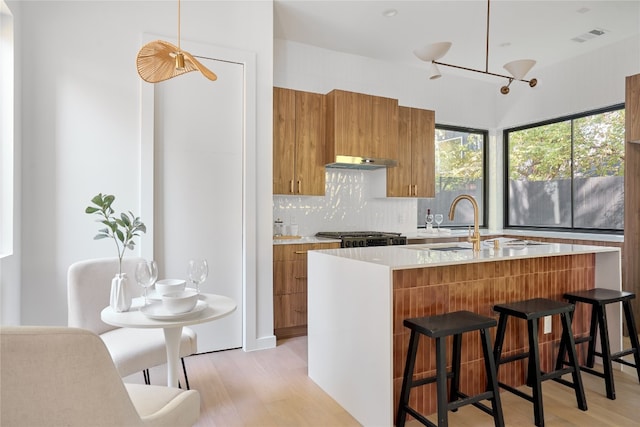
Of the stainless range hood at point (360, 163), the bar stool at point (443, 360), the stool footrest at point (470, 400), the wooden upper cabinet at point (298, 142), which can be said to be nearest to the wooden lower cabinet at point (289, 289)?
the wooden upper cabinet at point (298, 142)

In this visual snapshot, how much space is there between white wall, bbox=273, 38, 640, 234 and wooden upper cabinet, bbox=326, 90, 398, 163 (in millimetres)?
499

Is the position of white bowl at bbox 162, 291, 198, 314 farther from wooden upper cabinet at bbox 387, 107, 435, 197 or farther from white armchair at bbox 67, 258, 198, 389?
wooden upper cabinet at bbox 387, 107, 435, 197

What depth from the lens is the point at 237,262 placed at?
10.7 feet

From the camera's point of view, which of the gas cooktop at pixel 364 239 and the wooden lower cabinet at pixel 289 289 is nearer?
the wooden lower cabinet at pixel 289 289

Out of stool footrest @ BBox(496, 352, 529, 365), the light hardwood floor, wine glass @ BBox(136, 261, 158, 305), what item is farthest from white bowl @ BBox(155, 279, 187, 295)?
stool footrest @ BBox(496, 352, 529, 365)

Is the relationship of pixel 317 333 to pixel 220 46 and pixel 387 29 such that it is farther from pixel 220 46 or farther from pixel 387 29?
pixel 387 29

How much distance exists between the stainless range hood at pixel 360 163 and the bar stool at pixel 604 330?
2.20 metres

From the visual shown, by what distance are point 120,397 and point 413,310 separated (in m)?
1.54

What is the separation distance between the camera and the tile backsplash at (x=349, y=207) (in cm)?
426

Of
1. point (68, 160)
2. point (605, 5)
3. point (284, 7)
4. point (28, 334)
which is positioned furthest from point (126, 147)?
point (605, 5)

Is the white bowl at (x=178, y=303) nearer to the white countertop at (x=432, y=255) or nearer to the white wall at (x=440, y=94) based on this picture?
the white countertop at (x=432, y=255)

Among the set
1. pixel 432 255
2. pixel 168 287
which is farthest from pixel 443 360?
pixel 168 287

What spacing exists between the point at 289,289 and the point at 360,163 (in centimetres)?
155

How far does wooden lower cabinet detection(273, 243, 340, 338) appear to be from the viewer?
11.7 ft
